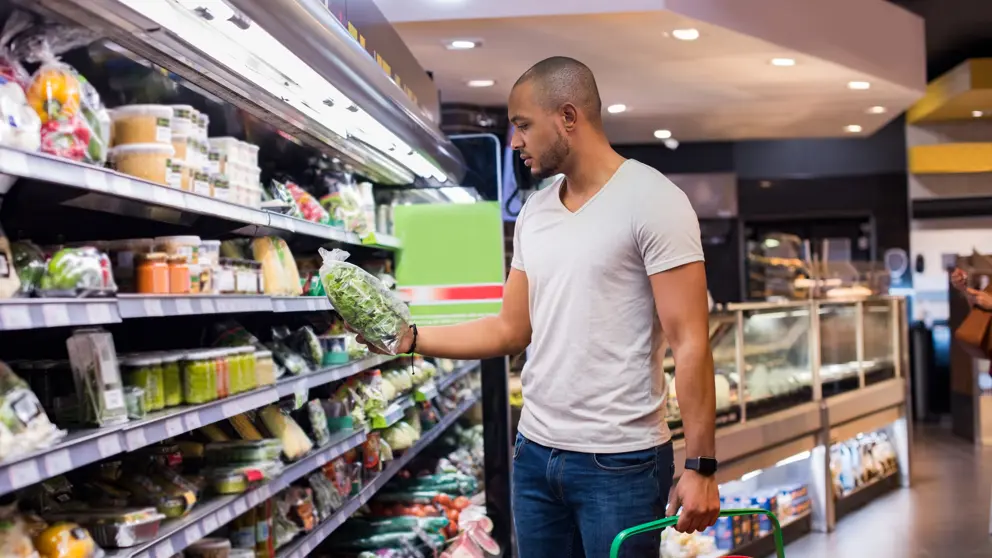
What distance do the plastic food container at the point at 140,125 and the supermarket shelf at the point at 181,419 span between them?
63cm

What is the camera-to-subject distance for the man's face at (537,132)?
241 centimetres

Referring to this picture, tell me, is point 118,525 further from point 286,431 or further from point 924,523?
point 924,523

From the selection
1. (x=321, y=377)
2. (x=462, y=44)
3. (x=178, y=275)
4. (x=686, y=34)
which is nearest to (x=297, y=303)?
(x=321, y=377)

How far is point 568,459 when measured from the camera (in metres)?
2.35

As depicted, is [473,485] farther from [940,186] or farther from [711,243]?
[940,186]

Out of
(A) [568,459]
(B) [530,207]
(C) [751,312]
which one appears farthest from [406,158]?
(C) [751,312]

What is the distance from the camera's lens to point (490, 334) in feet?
8.77

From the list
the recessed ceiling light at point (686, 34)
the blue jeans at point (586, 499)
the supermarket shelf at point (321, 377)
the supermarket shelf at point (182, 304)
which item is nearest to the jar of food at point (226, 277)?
the supermarket shelf at point (182, 304)

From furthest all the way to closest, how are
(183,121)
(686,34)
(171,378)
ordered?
(686,34), (183,121), (171,378)

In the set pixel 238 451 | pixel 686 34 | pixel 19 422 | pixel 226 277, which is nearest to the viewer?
pixel 19 422

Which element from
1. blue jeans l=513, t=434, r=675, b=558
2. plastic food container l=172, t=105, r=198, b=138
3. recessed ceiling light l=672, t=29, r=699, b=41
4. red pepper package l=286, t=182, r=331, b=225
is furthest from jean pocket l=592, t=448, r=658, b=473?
recessed ceiling light l=672, t=29, r=699, b=41

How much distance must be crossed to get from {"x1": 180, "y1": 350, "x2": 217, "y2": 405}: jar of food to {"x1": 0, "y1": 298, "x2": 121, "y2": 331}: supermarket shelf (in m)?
0.48

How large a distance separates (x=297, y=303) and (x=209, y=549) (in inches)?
31.8

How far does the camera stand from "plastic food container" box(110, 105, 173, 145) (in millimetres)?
2471
